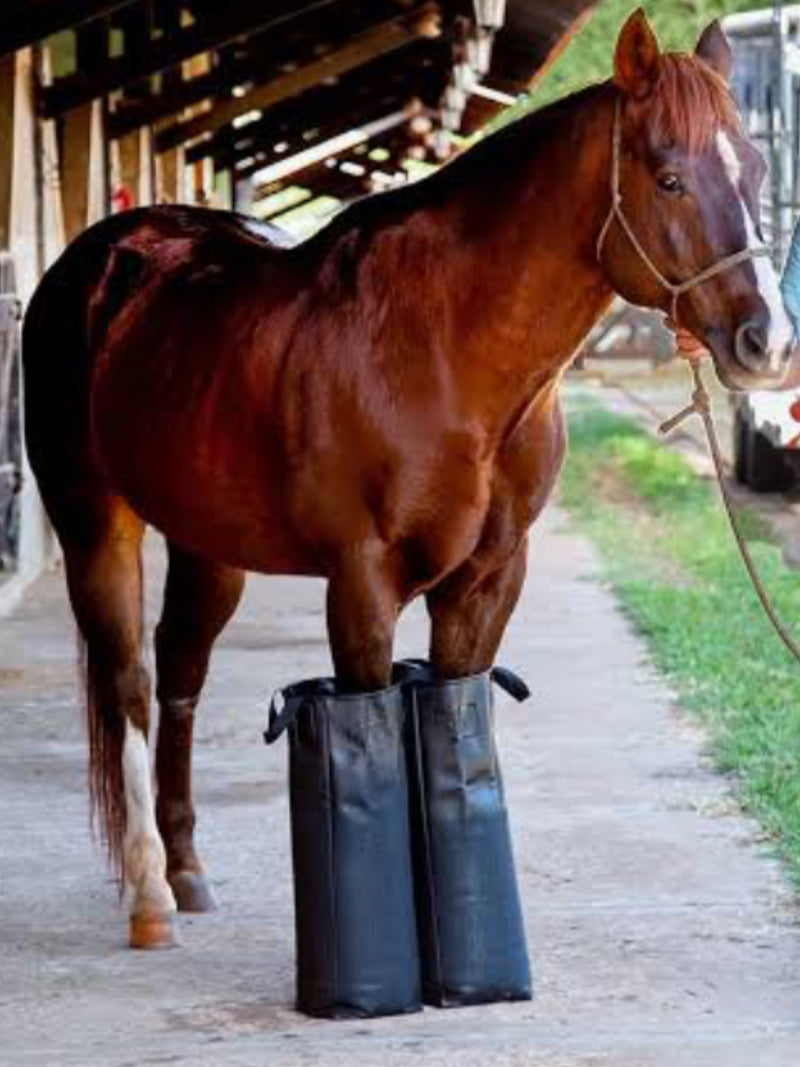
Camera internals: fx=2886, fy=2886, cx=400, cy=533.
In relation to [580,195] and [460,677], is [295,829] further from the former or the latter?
[580,195]

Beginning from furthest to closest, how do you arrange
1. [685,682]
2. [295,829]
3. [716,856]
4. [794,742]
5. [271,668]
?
[271,668], [685,682], [794,742], [716,856], [295,829]

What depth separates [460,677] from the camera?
19.2 ft

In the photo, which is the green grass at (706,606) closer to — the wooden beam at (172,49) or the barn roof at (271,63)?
the barn roof at (271,63)

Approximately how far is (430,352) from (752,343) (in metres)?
0.74

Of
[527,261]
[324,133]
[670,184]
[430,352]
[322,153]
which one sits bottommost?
[322,153]

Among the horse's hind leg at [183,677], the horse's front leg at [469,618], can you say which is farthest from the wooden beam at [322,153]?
the horse's front leg at [469,618]

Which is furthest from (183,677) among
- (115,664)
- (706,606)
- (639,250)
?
(706,606)

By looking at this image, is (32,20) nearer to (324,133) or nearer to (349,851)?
(349,851)

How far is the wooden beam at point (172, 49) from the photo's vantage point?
1457 cm

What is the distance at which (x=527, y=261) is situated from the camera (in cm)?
559

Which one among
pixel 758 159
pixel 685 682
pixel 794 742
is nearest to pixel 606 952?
pixel 758 159

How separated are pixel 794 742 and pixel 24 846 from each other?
8.26ft

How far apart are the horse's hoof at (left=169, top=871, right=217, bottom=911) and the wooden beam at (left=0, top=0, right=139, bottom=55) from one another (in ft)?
18.6

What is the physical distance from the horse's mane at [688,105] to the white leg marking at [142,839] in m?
2.02
